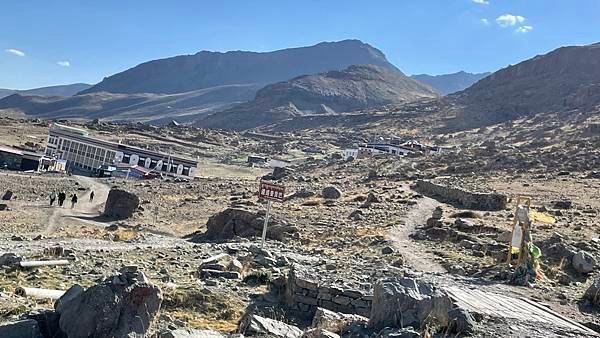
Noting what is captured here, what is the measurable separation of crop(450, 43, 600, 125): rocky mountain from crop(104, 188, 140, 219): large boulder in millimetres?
117562

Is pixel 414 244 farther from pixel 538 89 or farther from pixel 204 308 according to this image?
pixel 538 89

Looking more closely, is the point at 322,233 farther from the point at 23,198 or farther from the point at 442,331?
the point at 23,198

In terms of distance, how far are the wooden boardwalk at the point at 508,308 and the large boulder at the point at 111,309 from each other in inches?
225

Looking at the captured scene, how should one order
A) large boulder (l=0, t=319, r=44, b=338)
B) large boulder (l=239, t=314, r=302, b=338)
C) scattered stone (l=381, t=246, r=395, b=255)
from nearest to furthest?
large boulder (l=0, t=319, r=44, b=338)
large boulder (l=239, t=314, r=302, b=338)
scattered stone (l=381, t=246, r=395, b=255)

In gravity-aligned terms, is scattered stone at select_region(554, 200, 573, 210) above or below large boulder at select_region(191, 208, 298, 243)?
above

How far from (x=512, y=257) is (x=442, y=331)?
969cm

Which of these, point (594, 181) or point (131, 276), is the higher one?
point (594, 181)

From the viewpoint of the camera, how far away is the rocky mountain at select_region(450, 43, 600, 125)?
142000 millimetres

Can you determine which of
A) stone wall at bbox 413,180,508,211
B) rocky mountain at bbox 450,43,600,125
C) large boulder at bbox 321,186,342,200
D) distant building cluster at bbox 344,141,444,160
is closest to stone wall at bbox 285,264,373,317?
stone wall at bbox 413,180,508,211

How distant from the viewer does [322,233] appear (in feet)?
81.5

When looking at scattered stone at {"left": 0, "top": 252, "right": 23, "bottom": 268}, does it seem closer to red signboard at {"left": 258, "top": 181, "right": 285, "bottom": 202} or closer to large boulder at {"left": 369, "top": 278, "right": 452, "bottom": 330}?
red signboard at {"left": 258, "top": 181, "right": 285, "bottom": 202}

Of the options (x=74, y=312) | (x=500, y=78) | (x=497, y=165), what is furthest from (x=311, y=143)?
(x=74, y=312)

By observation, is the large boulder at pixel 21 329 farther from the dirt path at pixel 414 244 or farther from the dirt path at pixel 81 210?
the dirt path at pixel 81 210

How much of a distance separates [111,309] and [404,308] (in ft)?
14.2
